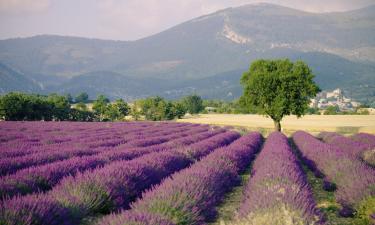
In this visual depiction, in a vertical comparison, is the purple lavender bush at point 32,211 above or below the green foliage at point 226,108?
below

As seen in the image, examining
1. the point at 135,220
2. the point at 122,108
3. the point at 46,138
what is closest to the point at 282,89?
the point at 46,138

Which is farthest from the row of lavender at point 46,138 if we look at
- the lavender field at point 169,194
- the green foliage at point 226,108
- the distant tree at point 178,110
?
the distant tree at point 178,110

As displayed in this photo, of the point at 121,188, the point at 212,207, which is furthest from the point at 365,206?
the point at 121,188

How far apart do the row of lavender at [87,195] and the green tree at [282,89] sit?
22976 mm

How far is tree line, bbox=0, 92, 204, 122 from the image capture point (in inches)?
1889

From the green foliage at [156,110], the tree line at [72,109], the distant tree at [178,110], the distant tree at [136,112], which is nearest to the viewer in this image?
the tree line at [72,109]

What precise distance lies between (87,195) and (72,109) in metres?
62.5

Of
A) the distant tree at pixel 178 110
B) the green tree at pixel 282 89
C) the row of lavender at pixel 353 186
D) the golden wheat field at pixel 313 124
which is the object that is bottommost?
the golden wheat field at pixel 313 124

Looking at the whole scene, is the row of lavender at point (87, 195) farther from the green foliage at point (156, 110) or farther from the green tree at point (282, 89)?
the green foliage at point (156, 110)

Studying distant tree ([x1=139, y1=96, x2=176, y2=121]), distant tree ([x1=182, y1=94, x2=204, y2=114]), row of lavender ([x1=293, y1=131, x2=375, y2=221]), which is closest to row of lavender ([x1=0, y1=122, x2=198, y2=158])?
row of lavender ([x1=293, y1=131, x2=375, y2=221])

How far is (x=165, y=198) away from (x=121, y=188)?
148 cm

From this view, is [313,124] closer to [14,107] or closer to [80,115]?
[14,107]

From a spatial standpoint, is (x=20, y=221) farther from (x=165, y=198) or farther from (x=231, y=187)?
(x=231, y=187)

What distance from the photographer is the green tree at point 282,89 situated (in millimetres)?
29531
